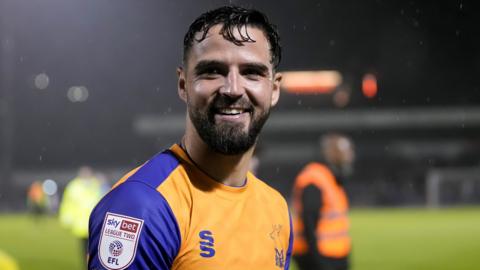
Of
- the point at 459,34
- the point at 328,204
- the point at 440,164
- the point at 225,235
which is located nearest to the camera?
the point at 225,235

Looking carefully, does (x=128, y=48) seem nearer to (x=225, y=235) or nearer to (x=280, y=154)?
(x=280, y=154)

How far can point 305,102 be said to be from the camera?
37062mm

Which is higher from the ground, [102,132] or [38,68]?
[38,68]

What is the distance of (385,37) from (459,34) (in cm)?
425

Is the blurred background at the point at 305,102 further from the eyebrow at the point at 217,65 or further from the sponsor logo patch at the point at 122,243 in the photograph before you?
the sponsor logo patch at the point at 122,243

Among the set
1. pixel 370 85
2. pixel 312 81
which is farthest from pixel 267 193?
pixel 312 81

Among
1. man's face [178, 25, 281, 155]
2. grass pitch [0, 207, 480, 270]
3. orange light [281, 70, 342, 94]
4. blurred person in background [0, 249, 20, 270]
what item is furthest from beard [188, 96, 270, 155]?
orange light [281, 70, 342, 94]

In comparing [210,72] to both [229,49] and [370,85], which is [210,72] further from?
[370,85]

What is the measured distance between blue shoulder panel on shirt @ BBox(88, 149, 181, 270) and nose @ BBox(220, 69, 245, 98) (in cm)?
28

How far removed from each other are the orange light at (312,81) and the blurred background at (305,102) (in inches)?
4.1

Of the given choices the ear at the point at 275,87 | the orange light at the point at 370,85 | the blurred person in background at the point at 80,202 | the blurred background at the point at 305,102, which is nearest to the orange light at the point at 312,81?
the blurred background at the point at 305,102

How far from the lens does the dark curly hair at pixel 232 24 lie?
1.83m

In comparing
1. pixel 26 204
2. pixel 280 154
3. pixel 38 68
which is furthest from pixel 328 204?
pixel 38 68

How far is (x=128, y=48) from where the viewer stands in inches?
1411
